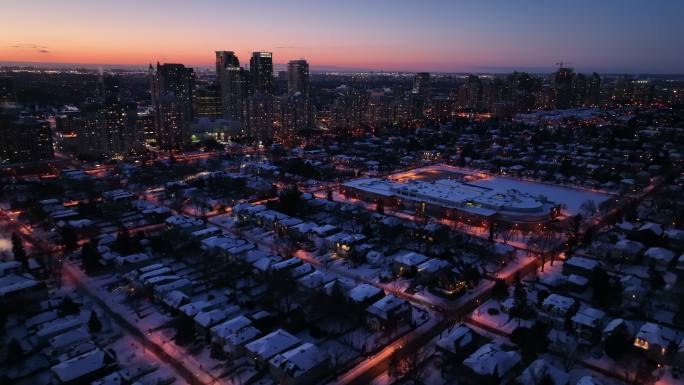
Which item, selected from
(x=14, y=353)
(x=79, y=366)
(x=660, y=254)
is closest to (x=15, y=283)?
(x=14, y=353)

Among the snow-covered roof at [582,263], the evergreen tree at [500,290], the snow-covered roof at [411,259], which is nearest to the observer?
the evergreen tree at [500,290]

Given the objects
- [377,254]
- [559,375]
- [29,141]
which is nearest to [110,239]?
[377,254]

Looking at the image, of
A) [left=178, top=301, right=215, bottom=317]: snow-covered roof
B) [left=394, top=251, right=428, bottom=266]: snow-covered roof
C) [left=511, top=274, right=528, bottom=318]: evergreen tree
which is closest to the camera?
[left=178, top=301, right=215, bottom=317]: snow-covered roof

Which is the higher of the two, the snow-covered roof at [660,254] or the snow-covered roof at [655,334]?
the snow-covered roof at [660,254]

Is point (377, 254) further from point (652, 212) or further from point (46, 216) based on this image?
point (46, 216)

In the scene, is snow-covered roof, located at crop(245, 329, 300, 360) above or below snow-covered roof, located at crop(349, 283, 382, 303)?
below

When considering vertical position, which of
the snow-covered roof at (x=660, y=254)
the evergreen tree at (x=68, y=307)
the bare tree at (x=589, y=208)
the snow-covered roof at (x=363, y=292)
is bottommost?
the evergreen tree at (x=68, y=307)

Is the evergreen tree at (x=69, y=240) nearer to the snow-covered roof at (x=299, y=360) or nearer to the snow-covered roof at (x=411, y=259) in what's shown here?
the snow-covered roof at (x=299, y=360)

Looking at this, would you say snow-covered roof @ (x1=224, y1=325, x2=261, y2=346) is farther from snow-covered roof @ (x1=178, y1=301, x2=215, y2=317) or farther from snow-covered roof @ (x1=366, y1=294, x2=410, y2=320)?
snow-covered roof @ (x1=366, y1=294, x2=410, y2=320)

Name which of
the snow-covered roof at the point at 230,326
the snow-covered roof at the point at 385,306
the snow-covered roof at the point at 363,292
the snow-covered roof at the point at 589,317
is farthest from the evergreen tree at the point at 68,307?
the snow-covered roof at the point at 589,317

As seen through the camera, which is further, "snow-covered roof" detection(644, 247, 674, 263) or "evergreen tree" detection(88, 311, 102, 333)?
"snow-covered roof" detection(644, 247, 674, 263)

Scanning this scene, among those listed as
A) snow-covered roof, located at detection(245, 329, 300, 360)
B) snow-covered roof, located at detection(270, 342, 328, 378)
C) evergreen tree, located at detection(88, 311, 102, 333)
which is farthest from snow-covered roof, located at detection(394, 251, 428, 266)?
evergreen tree, located at detection(88, 311, 102, 333)
